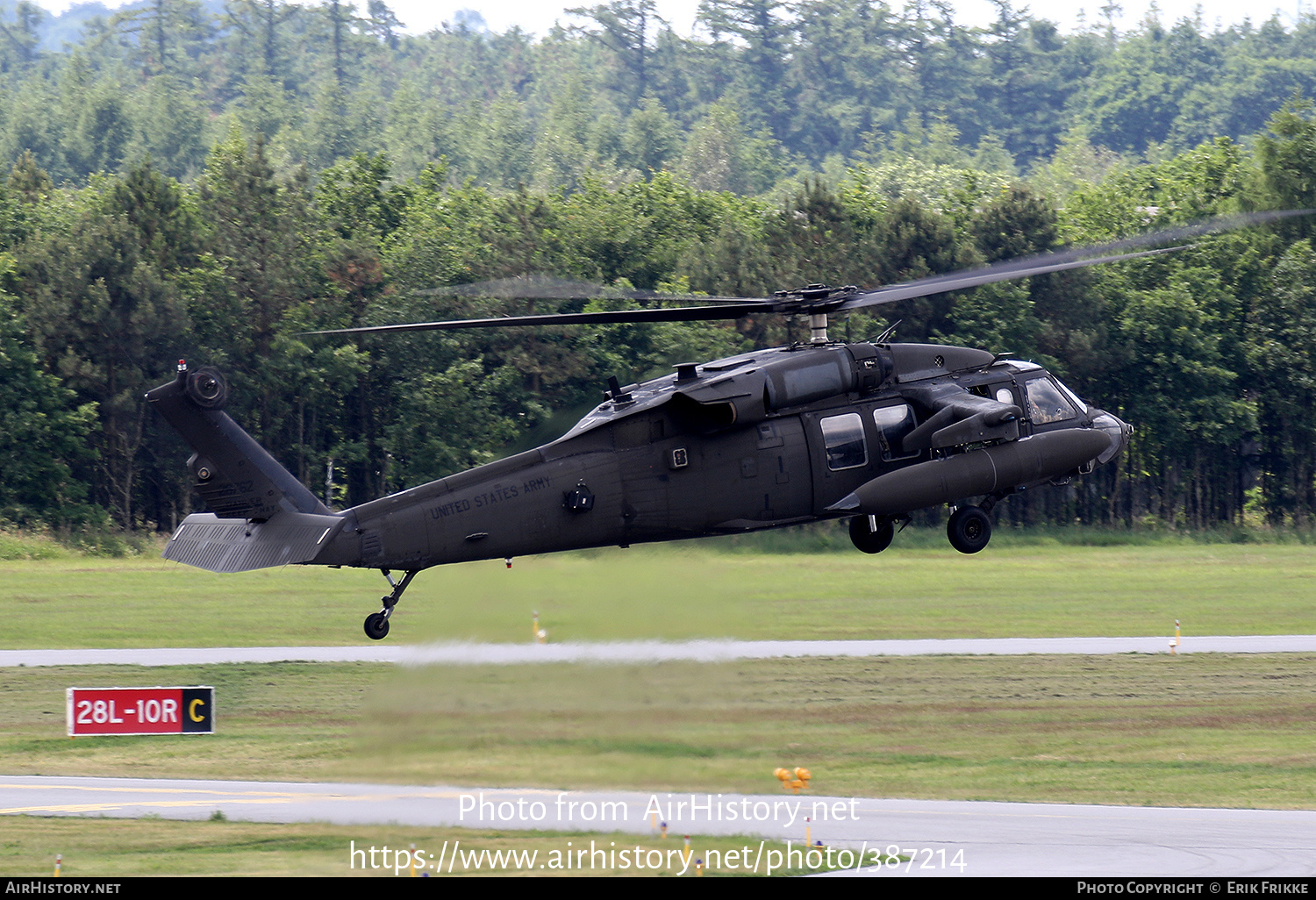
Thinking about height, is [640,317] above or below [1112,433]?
above

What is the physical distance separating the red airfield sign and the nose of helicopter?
1949 cm

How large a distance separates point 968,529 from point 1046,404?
263 cm

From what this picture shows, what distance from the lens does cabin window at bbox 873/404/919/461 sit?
24469mm

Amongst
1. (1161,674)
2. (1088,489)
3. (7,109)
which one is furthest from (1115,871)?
(7,109)

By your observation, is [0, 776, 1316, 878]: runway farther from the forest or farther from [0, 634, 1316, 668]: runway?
the forest

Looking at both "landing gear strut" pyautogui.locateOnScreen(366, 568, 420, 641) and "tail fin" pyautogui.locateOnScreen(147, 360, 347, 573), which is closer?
"landing gear strut" pyautogui.locateOnScreen(366, 568, 420, 641)

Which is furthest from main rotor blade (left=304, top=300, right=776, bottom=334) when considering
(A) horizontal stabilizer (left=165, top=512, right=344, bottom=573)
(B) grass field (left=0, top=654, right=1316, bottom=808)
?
(B) grass field (left=0, top=654, right=1316, bottom=808)

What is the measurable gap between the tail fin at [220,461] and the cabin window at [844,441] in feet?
26.5

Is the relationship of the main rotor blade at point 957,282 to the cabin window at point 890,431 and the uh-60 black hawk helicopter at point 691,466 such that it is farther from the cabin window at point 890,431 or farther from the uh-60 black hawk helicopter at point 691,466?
the cabin window at point 890,431

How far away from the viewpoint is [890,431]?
24531 millimetres

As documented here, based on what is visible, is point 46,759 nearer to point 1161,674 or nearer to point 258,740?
point 258,740

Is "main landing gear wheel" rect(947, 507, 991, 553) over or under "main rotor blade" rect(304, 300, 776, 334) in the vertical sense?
under

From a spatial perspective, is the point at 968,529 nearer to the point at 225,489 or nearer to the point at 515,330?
the point at 225,489

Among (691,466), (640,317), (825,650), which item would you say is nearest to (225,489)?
(640,317)
